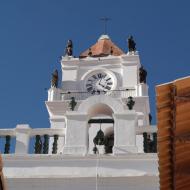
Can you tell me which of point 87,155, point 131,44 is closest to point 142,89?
point 131,44

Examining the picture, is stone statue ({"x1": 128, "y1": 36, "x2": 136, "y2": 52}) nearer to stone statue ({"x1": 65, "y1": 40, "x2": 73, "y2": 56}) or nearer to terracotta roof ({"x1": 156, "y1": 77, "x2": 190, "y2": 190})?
stone statue ({"x1": 65, "y1": 40, "x2": 73, "y2": 56})

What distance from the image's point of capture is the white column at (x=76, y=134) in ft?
42.0

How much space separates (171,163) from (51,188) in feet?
20.8

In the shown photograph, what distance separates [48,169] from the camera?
12273 millimetres

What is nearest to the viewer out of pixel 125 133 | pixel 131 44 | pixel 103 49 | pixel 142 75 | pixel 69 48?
pixel 125 133

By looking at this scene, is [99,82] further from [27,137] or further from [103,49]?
[27,137]

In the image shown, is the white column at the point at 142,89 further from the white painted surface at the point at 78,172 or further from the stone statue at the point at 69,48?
the white painted surface at the point at 78,172

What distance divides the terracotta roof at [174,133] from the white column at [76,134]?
689cm

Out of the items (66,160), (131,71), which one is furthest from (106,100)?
(131,71)

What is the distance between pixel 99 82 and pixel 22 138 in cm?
1233

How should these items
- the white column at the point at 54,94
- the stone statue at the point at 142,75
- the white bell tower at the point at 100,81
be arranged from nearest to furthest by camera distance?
the white bell tower at the point at 100,81
the white column at the point at 54,94
the stone statue at the point at 142,75

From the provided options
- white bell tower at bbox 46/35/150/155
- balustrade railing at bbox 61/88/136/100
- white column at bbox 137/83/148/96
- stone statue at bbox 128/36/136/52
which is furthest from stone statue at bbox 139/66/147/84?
stone statue at bbox 128/36/136/52

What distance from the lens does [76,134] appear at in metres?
13.1

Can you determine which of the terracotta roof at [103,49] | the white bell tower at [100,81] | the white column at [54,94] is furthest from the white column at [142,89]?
the terracotta roof at [103,49]
